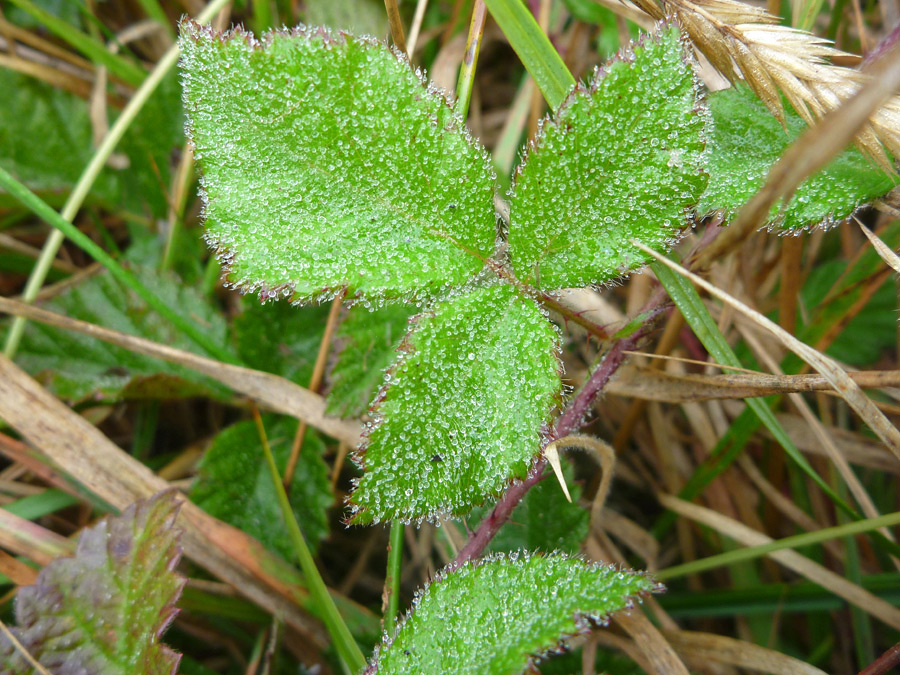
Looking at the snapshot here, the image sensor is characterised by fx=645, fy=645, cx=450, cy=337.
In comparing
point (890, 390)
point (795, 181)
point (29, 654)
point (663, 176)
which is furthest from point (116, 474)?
point (890, 390)

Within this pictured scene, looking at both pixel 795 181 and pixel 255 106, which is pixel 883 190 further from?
pixel 255 106

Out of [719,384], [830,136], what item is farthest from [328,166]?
[719,384]

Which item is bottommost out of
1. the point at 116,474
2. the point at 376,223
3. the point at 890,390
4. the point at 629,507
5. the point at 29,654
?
the point at 629,507

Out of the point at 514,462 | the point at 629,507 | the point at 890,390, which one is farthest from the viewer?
the point at 629,507

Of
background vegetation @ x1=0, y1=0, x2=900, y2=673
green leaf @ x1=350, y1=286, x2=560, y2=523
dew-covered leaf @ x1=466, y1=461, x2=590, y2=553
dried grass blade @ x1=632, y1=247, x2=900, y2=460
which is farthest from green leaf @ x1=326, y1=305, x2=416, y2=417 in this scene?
dried grass blade @ x1=632, y1=247, x2=900, y2=460

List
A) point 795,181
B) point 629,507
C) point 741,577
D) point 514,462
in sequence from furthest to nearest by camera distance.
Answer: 1. point 629,507
2. point 741,577
3. point 514,462
4. point 795,181

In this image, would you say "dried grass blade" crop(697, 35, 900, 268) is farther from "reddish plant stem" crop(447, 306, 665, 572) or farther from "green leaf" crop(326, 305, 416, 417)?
"green leaf" crop(326, 305, 416, 417)
